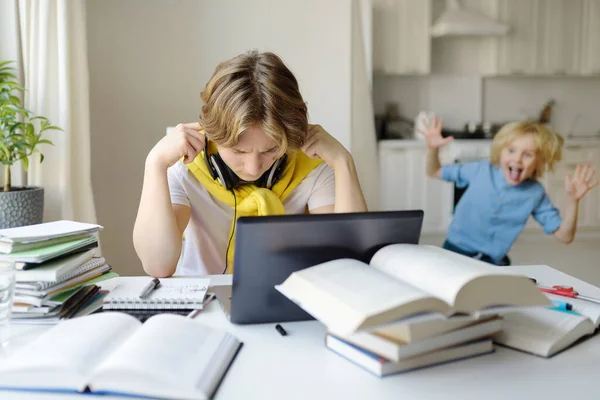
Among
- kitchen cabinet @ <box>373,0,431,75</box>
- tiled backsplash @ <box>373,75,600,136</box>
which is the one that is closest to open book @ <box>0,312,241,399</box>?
kitchen cabinet @ <box>373,0,431,75</box>

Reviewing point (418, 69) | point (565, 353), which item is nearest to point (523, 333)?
point (565, 353)

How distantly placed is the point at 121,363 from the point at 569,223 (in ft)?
6.86

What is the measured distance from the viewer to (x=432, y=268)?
2.84ft

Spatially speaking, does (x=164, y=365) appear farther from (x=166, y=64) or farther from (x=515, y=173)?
(x=166, y=64)

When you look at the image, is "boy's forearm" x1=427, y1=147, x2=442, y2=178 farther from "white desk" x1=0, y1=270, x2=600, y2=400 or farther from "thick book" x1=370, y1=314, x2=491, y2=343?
"thick book" x1=370, y1=314, x2=491, y2=343

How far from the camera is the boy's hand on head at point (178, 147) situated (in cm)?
147

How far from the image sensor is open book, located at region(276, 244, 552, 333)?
767 mm

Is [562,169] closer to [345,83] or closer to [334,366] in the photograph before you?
[345,83]

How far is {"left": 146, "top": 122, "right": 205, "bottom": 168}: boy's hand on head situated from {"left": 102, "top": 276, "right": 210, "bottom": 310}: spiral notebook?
362mm

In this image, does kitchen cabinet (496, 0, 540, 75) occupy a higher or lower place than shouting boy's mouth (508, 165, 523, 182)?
higher

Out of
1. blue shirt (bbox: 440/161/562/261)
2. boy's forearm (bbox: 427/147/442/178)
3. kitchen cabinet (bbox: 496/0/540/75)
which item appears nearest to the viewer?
blue shirt (bbox: 440/161/562/261)

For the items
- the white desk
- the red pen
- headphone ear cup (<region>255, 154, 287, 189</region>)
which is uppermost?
headphone ear cup (<region>255, 154, 287, 189</region>)

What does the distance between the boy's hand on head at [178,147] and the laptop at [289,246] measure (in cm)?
56

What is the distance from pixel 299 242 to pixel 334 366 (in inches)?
8.2
